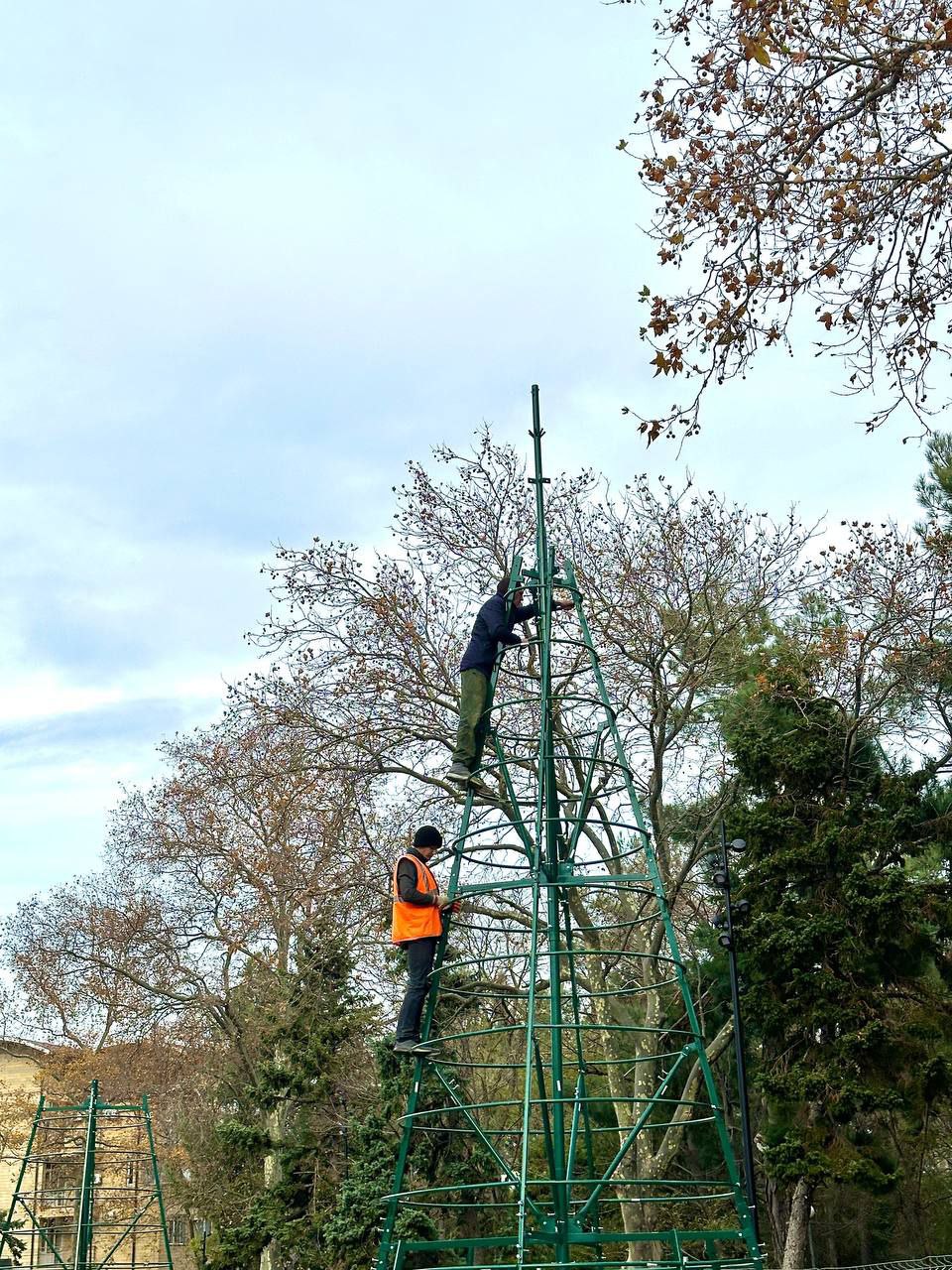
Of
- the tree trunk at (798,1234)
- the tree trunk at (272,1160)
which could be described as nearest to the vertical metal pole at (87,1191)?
the tree trunk at (272,1160)

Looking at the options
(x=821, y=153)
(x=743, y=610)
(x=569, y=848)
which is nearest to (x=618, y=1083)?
(x=743, y=610)

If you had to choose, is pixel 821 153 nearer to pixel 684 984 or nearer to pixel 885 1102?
pixel 684 984

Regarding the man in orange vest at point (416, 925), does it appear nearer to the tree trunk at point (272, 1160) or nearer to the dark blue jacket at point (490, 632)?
the dark blue jacket at point (490, 632)

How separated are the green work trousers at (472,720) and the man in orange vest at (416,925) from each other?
56 centimetres

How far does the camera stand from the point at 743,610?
1792 cm

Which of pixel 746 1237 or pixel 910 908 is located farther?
pixel 910 908

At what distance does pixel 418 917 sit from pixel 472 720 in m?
1.19

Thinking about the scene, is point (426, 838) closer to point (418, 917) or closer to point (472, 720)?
point (418, 917)

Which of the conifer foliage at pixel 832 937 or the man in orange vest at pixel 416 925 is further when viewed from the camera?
the conifer foliage at pixel 832 937

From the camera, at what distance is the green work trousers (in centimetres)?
759

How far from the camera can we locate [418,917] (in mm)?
7305

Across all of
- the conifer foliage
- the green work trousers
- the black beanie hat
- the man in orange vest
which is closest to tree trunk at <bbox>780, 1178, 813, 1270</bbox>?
the conifer foliage

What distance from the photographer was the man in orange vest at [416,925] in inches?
284

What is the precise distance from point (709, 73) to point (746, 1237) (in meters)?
6.46
